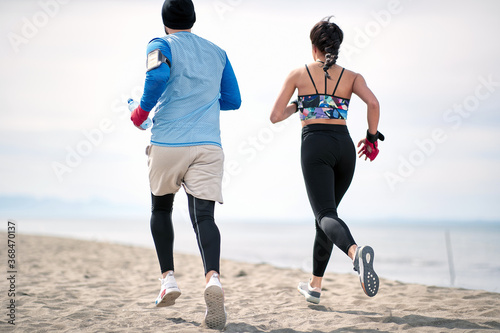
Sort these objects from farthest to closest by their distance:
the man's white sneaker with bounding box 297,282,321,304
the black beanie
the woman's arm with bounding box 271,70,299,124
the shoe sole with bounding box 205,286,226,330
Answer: the man's white sneaker with bounding box 297,282,321,304
the woman's arm with bounding box 271,70,299,124
the black beanie
the shoe sole with bounding box 205,286,226,330

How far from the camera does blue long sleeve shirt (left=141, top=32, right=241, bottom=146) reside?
290 cm

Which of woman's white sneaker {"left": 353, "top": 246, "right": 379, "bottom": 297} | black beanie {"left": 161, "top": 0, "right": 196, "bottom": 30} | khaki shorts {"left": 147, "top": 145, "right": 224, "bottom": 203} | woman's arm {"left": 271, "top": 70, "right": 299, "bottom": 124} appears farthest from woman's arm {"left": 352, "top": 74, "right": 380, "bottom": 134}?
black beanie {"left": 161, "top": 0, "right": 196, "bottom": 30}

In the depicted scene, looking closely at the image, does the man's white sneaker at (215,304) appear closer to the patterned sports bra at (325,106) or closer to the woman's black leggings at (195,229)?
the woman's black leggings at (195,229)

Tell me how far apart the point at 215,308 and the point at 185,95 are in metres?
1.34

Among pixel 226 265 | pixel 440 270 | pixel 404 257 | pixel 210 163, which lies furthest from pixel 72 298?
pixel 404 257

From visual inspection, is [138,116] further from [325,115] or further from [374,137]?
[374,137]

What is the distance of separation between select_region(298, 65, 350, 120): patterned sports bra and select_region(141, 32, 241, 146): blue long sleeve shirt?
0.72 meters

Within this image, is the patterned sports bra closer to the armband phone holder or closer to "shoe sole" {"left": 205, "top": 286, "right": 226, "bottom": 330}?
the armband phone holder

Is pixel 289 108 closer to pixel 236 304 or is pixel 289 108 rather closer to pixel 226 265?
pixel 236 304

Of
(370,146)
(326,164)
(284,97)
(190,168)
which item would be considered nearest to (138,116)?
(190,168)

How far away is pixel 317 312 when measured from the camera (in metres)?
3.58

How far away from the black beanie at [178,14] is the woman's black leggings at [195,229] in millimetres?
1165

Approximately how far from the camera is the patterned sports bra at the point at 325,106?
335cm

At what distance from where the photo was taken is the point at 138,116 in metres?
2.92
